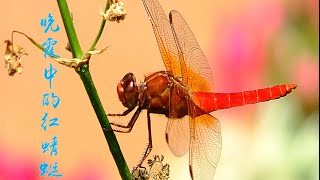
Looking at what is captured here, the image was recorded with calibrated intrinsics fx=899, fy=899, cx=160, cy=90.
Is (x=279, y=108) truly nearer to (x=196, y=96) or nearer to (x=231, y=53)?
(x=231, y=53)

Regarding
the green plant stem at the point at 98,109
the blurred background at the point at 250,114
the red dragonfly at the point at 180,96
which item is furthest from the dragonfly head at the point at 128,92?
the blurred background at the point at 250,114

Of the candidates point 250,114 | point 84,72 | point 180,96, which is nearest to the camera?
point 84,72

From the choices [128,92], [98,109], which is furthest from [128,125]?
[98,109]

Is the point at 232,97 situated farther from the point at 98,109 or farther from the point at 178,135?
the point at 98,109

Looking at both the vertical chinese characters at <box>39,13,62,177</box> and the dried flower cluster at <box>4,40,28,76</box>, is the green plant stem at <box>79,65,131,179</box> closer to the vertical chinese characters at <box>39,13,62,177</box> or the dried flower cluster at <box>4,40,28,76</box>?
the dried flower cluster at <box>4,40,28,76</box>

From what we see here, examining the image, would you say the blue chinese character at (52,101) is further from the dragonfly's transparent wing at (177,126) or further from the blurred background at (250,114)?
the blurred background at (250,114)

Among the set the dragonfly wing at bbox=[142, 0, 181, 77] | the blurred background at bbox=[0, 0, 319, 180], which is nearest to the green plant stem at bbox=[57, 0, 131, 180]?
the dragonfly wing at bbox=[142, 0, 181, 77]

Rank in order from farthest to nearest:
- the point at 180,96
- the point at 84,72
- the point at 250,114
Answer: the point at 250,114, the point at 180,96, the point at 84,72
